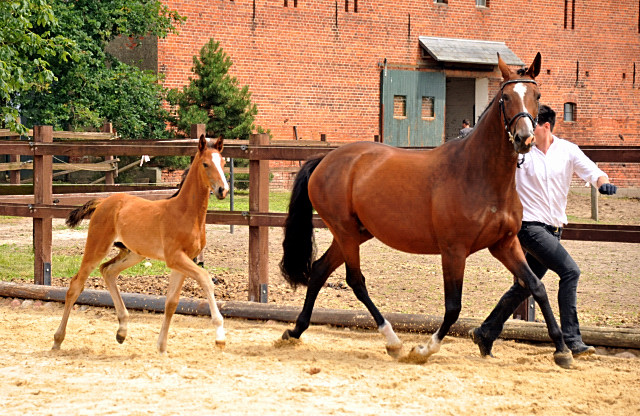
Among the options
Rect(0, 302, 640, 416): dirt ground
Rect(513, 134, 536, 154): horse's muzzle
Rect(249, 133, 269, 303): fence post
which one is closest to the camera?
Rect(0, 302, 640, 416): dirt ground

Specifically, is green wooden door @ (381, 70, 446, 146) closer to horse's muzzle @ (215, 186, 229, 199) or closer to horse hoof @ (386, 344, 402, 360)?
horse hoof @ (386, 344, 402, 360)

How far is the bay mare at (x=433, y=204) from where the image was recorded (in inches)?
213

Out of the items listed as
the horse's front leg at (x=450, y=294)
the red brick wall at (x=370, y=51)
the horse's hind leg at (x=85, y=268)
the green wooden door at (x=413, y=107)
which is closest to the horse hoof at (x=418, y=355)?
the horse's front leg at (x=450, y=294)

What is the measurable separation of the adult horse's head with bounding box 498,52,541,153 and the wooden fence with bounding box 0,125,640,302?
56.8 inches

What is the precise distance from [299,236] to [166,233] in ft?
3.76

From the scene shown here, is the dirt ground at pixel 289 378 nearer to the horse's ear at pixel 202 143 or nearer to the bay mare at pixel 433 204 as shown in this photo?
the bay mare at pixel 433 204

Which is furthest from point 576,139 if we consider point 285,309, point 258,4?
point 285,309

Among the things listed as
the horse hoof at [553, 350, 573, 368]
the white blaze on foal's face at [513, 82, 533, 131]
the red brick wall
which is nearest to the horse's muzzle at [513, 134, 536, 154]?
the white blaze on foal's face at [513, 82, 533, 131]

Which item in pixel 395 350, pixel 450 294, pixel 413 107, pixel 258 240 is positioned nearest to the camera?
pixel 450 294

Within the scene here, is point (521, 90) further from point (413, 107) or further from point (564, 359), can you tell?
point (413, 107)

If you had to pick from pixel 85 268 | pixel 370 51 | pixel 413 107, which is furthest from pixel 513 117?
pixel 413 107

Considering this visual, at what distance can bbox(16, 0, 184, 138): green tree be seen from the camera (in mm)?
19859

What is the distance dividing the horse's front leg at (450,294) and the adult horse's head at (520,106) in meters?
0.88

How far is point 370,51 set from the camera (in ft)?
87.6
